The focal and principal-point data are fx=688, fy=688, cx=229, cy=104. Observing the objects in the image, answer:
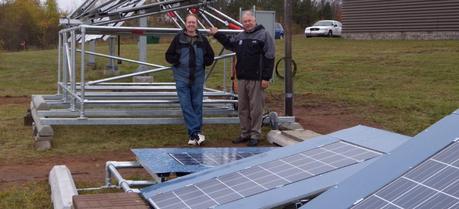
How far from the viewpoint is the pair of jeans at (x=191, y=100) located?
905 cm

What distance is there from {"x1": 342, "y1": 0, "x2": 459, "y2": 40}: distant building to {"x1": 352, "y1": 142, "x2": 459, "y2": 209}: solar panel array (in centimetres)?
2986

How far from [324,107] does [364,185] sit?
9.55 metres

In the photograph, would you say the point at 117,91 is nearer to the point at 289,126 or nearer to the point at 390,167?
the point at 289,126

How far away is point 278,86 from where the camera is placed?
17391mm

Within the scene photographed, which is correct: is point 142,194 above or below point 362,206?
below

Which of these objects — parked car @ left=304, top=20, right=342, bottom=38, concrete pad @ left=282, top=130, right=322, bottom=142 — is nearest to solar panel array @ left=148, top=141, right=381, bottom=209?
concrete pad @ left=282, top=130, right=322, bottom=142

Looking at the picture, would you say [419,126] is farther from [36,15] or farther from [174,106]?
[36,15]

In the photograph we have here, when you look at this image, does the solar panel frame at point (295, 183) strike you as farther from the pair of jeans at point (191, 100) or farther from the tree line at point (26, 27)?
the tree line at point (26, 27)

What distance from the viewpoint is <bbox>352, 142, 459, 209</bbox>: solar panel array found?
10.2 ft

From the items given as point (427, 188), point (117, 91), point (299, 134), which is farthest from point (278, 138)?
point (427, 188)

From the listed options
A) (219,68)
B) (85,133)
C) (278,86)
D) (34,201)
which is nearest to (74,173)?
(34,201)

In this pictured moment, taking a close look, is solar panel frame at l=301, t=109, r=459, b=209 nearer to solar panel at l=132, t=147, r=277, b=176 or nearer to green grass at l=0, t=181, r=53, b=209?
solar panel at l=132, t=147, r=277, b=176

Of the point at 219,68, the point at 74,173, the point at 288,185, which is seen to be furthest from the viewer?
the point at 219,68

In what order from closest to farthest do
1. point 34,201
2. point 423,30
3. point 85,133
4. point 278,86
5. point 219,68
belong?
point 34,201 < point 85,133 < point 278,86 < point 219,68 < point 423,30
